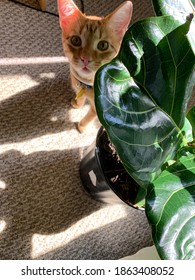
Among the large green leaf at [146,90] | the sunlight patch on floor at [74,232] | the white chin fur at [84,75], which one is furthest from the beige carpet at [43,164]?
the large green leaf at [146,90]

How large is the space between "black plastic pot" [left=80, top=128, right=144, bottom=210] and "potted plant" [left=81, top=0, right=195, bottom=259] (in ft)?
1.45

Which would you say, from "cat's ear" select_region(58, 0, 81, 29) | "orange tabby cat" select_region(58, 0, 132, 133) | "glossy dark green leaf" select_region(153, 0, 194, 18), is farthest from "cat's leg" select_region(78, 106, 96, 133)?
"glossy dark green leaf" select_region(153, 0, 194, 18)

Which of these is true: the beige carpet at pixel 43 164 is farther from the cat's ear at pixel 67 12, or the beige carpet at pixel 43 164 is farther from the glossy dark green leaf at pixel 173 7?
the glossy dark green leaf at pixel 173 7

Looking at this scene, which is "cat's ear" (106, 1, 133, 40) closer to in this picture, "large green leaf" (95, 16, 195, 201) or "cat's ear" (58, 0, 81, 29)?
"cat's ear" (58, 0, 81, 29)

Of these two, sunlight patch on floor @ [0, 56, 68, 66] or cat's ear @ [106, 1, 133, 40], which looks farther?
sunlight patch on floor @ [0, 56, 68, 66]

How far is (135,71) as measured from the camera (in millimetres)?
620

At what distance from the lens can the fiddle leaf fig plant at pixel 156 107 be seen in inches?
23.8

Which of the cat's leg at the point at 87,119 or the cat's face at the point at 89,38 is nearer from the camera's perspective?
the cat's face at the point at 89,38

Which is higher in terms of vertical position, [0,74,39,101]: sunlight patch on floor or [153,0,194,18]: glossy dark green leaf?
[153,0,194,18]: glossy dark green leaf

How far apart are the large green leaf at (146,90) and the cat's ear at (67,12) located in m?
0.51

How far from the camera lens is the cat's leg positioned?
1342 mm
